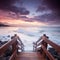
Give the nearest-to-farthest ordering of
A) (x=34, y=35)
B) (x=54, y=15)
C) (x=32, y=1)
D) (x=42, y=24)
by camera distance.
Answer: (x=32, y=1) < (x=54, y=15) < (x=42, y=24) < (x=34, y=35)

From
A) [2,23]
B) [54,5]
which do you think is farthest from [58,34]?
[2,23]

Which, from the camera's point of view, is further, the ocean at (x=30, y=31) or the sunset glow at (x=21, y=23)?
the ocean at (x=30, y=31)

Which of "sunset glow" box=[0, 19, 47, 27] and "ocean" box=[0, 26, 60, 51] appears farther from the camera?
"ocean" box=[0, 26, 60, 51]

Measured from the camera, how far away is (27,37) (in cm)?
1116

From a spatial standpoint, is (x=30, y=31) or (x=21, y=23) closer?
(x=21, y=23)

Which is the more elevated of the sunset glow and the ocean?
the sunset glow

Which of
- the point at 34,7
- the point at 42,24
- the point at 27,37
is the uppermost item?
the point at 34,7

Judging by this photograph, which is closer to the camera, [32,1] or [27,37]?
[32,1]

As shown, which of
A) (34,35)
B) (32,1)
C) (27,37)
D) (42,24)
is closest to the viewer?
(32,1)

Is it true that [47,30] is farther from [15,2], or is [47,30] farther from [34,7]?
[15,2]

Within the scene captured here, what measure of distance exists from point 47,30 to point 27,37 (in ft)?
6.27

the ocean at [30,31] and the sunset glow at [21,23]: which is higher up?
the sunset glow at [21,23]

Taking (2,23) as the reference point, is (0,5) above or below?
above

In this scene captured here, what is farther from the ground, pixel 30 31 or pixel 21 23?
pixel 21 23
